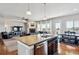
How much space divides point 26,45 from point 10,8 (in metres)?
0.72

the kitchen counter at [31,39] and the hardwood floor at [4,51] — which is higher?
the kitchen counter at [31,39]

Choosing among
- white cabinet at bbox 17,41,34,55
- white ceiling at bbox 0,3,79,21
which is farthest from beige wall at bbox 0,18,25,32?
white cabinet at bbox 17,41,34,55

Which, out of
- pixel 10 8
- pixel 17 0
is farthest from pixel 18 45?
pixel 17 0

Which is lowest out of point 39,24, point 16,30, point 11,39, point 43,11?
point 11,39

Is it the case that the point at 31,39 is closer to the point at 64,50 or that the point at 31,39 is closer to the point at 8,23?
the point at 8,23

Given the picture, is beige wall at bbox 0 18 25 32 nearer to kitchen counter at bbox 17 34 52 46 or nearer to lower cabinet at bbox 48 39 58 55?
kitchen counter at bbox 17 34 52 46

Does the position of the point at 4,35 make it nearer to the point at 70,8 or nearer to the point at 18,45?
the point at 18,45

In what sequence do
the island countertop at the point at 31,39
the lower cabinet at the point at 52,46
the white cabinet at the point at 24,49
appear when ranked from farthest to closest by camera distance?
the lower cabinet at the point at 52,46 → the island countertop at the point at 31,39 → the white cabinet at the point at 24,49

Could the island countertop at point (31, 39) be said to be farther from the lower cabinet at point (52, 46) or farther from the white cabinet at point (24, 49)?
the lower cabinet at point (52, 46)

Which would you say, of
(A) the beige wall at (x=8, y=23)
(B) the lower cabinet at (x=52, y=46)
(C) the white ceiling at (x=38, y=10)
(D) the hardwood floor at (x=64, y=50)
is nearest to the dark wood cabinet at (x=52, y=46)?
(B) the lower cabinet at (x=52, y=46)

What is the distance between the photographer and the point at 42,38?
1.97m

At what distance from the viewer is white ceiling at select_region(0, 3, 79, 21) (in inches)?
60.7

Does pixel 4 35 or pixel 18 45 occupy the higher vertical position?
pixel 4 35

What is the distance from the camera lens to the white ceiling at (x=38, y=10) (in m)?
1.54
